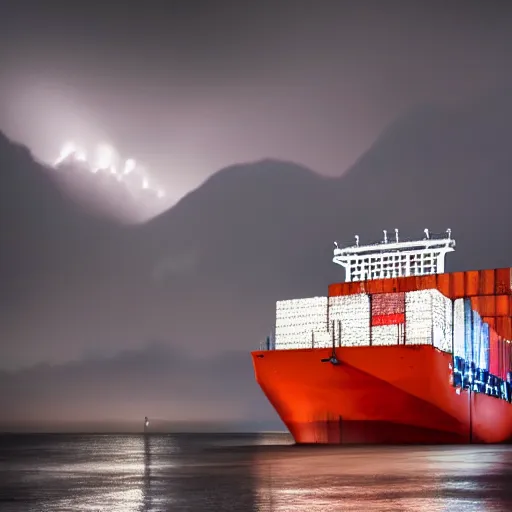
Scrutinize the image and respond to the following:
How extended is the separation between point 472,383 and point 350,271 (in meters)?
21.2

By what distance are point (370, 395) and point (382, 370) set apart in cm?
165

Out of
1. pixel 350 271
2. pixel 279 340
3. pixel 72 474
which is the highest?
pixel 350 271

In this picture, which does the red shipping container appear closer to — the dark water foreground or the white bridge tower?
the white bridge tower

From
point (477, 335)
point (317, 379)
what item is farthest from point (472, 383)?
point (317, 379)

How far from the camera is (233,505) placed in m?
15.6

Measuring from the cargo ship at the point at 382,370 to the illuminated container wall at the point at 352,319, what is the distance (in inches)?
2.3

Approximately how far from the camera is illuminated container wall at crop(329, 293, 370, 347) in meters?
48.5

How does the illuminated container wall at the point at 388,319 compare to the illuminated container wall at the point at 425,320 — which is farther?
the illuminated container wall at the point at 388,319

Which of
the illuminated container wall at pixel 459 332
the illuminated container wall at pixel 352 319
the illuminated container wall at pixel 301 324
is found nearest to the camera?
the illuminated container wall at pixel 352 319

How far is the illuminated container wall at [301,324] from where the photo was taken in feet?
165

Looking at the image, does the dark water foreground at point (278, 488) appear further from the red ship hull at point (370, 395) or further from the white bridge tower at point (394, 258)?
the white bridge tower at point (394, 258)

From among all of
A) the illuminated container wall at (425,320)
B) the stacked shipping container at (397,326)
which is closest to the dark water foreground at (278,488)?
the illuminated container wall at (425,320)

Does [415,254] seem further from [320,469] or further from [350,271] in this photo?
[320,469]

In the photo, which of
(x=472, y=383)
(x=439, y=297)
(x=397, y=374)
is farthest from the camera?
(x=472, y=383)
